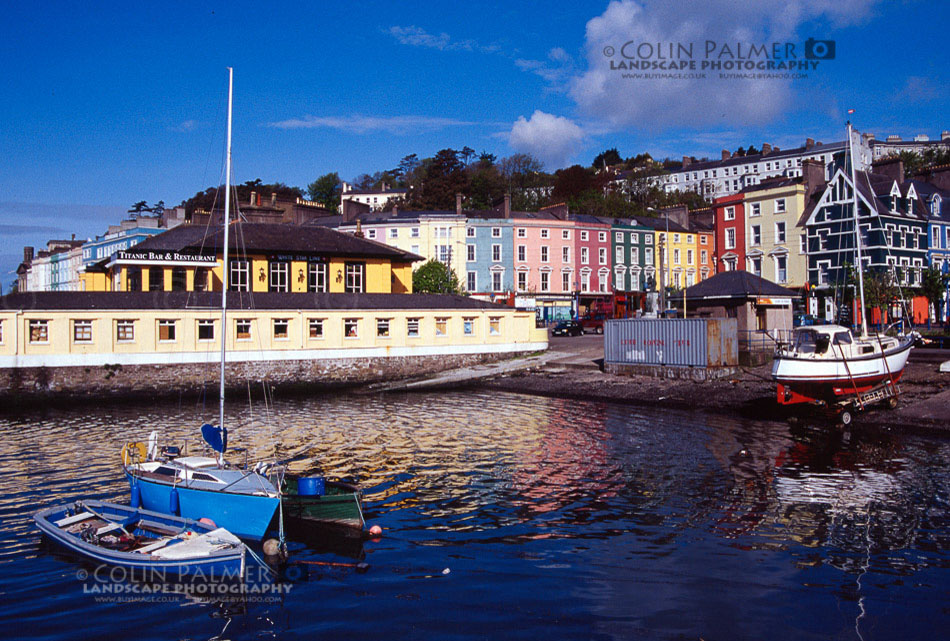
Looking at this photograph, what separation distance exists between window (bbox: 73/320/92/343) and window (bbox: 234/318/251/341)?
27.9ft

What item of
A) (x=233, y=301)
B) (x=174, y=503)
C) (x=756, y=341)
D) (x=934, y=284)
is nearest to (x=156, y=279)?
(x=233, y=301)

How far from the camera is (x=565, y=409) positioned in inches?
1453

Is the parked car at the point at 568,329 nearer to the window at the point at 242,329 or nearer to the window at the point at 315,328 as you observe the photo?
the window at the point at 315,328

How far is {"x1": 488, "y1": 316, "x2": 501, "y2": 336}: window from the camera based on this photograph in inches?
2202


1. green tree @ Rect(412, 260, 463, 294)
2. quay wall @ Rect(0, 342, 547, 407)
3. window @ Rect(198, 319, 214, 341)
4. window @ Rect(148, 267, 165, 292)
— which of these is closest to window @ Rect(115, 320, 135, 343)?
quay wall @ Rect(0, 342, 547, 407)

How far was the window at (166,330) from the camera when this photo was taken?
148 feet

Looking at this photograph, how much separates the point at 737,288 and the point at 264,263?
114ft

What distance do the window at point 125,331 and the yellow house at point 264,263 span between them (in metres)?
6.50

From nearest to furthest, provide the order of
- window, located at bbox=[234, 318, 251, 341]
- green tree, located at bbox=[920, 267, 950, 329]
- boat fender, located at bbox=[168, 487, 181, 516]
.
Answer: boat fender, located at bbox=[168, 487, 181, 516], window, located at bbox=[234, 318, 251, 341], green tree, located at bbox=[920, 267, 950, 329]

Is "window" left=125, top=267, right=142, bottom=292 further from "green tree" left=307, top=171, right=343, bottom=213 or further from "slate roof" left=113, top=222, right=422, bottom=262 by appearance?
"green tree" left=307, top=171, right=343, bottom=213

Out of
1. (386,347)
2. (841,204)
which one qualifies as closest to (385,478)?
(386,347)

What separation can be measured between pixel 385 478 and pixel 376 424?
35.9 feet

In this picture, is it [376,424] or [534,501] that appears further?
[376,424]

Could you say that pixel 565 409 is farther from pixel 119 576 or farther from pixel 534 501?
pixel 119 576
